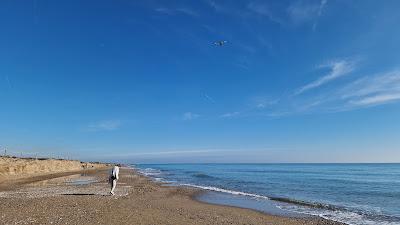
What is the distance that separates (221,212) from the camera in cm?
2117

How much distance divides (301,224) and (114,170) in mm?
Answer: 14226

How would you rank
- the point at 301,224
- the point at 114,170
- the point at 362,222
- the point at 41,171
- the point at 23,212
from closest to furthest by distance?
1. the point at 23,212
2. the point at 301,224
3. the point at 362,222
4. the point at 114,170
5. the point at 41,171

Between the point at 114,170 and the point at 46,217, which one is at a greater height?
the point at 114,170

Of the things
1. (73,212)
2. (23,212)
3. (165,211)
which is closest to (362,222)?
(165,211)

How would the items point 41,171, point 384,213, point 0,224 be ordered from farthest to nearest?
point 41,171
point 384,213
point 0,224

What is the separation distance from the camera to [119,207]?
66.4ft

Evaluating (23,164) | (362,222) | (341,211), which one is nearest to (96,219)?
(362,222)

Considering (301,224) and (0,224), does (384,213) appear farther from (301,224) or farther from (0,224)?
(0,224)

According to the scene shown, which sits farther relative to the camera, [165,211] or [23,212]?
[165,211]

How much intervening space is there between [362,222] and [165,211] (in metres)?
11.2

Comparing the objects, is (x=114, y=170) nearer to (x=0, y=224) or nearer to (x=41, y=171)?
(x=0, y=224)

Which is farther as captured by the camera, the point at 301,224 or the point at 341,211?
the point at 341,211

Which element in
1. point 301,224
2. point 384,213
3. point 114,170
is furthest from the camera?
point 114,170

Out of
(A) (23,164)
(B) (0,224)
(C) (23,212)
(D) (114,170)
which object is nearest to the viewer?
(B) (0,224)
